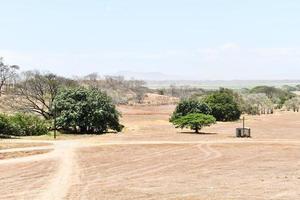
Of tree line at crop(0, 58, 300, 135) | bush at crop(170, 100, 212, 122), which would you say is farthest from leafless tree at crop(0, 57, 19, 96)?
bush at crop(170, 100, 212, 122)

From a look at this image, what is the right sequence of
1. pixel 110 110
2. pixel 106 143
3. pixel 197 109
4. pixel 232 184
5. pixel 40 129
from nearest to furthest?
1. pixel 232 184
2. pixel 106 143
3. pixel 40 129
4. pixel 110 110
5. pixel 197 109

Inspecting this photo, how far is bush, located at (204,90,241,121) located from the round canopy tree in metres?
31.8

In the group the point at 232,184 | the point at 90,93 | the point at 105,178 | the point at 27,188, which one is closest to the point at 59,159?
the point at 105,178

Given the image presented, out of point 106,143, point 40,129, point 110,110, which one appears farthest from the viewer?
point 110,110

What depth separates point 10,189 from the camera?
27219mm

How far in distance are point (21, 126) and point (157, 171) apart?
26.7 metres

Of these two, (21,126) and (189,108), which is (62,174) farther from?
(189,108)

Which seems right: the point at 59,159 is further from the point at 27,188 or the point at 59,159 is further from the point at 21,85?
the point at 21,85

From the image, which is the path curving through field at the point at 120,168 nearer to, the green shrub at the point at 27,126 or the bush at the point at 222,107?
the green shrub at the point at 27,126

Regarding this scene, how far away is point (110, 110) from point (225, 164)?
27.2 metres

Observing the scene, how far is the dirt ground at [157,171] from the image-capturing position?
2659cm

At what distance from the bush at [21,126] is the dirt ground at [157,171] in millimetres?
8616

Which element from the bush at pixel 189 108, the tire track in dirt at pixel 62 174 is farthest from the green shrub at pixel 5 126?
the bush at pixel 189 108

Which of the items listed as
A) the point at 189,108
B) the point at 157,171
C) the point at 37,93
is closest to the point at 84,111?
the point at 37,93
